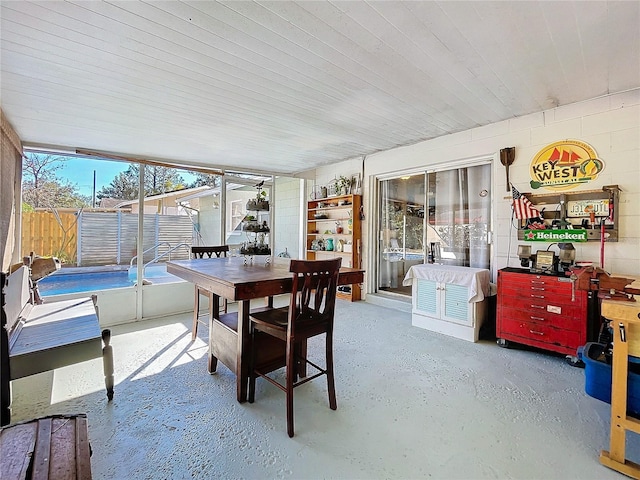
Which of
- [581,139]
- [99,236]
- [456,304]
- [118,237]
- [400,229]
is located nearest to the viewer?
[581,139]

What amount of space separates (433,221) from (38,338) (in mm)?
4564

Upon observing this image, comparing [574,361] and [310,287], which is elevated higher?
[310,287]

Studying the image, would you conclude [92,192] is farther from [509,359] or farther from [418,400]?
[509,359]

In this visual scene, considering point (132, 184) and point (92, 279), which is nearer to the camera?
point (92, 279)

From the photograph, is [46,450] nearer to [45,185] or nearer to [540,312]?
[540,312]

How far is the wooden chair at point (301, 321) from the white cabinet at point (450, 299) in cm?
214

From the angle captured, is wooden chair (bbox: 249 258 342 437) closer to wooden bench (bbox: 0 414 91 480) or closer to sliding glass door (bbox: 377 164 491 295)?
wooden bench (bbox: 0 414 91 480)

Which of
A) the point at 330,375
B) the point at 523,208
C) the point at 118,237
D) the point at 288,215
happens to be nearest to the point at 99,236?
the point at 118,237

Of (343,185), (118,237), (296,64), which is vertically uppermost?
(296,64)

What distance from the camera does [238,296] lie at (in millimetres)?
1876

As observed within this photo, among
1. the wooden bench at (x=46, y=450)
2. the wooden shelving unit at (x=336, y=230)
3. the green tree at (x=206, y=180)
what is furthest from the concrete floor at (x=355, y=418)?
the green tree at (x=206, y=180)

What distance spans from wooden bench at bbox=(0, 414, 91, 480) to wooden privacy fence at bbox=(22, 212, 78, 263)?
3914mm

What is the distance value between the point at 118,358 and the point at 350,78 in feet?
11.3

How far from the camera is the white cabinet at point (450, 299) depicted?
3545 mm
